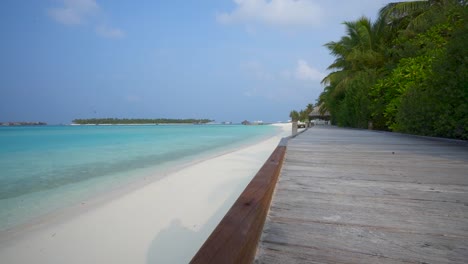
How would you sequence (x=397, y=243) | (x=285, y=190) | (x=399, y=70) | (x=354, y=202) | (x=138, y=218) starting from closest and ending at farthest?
(x=397, y=243)
(x=354, y=202)
(x=285, y=190)
(x=138, y=218)
(x=399, y=70)

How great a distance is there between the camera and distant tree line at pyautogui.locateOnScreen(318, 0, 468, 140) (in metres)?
4.36

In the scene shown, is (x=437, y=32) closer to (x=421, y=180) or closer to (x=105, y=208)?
(x=421, y=180)

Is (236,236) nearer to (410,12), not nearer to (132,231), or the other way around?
(132,231)

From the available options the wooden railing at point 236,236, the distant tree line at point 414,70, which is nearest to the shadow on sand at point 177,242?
the wooden railing at point 236,236

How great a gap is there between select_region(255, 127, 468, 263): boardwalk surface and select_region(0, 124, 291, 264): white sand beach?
59.7 inches

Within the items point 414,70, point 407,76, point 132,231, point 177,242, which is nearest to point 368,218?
point 177,242

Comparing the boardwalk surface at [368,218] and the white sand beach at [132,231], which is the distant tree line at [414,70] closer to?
the boardwalk surface at [368,218]

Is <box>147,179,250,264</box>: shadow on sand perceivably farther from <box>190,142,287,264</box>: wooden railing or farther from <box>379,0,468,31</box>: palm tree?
<box>379,0,468,31</box>: palm tree

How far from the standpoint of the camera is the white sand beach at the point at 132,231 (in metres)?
2.46

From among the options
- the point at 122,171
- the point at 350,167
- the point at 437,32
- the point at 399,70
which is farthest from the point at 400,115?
the point at 122,171

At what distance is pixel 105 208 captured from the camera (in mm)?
3816

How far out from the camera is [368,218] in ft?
4.16

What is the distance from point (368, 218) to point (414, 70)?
8222 mm

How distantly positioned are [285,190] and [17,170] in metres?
10.3
